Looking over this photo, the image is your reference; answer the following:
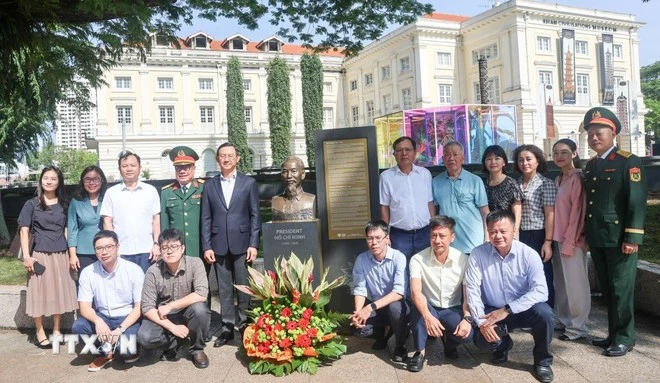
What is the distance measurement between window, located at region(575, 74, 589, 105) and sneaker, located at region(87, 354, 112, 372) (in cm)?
4352

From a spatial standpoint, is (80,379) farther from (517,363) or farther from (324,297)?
(517,363)

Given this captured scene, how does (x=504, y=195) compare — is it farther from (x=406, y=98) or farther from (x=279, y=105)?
(x=406, y=98)

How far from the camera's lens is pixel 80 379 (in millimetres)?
3955

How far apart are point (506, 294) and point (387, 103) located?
45496 mm

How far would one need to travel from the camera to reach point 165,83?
147 feet

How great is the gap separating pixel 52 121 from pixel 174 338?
13956mm

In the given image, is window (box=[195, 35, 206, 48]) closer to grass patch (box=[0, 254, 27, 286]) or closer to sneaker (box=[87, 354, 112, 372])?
Result: grass patch (box=[0, 254, 27, 286])

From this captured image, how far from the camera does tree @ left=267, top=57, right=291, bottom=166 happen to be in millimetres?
41469

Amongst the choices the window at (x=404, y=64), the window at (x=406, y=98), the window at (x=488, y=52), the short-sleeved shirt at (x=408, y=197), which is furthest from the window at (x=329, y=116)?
the short-sleeved shirt at (x=408, y=197)

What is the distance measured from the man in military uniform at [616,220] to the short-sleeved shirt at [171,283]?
10.7ft

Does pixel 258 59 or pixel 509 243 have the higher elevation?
pixel 258 59

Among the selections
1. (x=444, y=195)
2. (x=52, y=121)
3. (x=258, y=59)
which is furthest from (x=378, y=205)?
(x=258, y=59)

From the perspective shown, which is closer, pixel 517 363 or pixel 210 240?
pixel 517 363

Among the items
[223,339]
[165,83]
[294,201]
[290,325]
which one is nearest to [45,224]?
[223,339]
